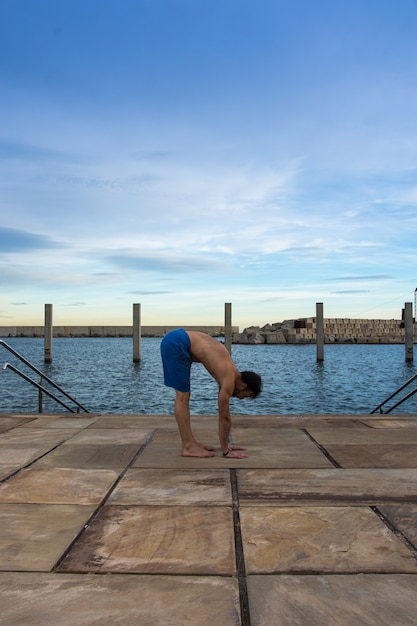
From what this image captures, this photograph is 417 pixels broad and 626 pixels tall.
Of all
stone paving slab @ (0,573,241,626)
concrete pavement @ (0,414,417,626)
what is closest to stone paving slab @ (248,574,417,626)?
concrete pavement @ (0,414,417,626)

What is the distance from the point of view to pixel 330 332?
81.3 metres

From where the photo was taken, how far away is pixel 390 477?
151 inches

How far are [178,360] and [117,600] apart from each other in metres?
2.61

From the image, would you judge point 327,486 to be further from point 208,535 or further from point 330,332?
point 330,332

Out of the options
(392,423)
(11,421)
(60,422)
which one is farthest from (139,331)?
(392,423)

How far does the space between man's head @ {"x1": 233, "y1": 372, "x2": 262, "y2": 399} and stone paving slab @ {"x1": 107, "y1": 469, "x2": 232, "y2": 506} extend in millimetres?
697

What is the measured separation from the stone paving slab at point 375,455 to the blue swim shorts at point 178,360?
4.76 ft

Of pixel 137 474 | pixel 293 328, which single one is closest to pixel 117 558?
pixel 137 474

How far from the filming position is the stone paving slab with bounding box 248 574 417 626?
75.5 inches

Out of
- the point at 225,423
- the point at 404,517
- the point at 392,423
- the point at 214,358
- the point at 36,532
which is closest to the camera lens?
the point at 36,532

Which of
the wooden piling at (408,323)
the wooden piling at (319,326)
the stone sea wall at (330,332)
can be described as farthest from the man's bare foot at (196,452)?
the stone sea wall at (330,332)

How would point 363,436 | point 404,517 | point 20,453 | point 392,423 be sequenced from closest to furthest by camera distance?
point 404,517 < point 20,453 < point 363,436 < point 392,423

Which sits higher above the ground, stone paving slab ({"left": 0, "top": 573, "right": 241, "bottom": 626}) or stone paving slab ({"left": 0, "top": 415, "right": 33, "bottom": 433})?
stone paving slab ({"left": 0, "top": 573, "right": 241, "bottom": 626})

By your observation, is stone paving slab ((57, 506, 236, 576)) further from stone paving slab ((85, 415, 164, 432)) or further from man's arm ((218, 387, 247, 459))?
stone paving slab ((85, 415, 164, 432))
